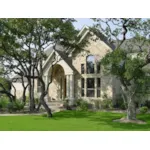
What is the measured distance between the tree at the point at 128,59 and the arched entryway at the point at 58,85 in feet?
28.6

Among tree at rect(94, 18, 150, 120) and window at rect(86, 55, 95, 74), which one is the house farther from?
tree at rect(94, 18, 150, 120)

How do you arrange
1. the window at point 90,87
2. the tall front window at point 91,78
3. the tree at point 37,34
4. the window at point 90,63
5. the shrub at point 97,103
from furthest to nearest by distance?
the window at point 90,63 < the window at point 90,87 < the tall front window at point 91,78 < the shrub at point 97,103 < the tree at point 37,34

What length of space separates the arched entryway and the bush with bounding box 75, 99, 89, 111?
9.52 ft

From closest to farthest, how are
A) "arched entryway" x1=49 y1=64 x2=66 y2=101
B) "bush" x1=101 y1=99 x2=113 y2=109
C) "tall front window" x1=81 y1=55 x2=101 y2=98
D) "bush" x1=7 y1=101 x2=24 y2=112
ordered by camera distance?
"bush" x1=7 y1=101 x2=24 y2=112 < "bush" x1=101 y1=99 x2=113 y2=109 < "tall front window" x1=81 y1=55 x2=101 y2=98 < "arched entryway" x1=49 y1=64 x2=66 y2=101

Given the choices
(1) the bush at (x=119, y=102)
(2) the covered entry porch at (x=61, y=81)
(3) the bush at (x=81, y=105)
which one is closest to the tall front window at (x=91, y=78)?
(3) the bush at (x=81, y=105)

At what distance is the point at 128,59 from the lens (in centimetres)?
1341

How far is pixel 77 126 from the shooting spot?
39.9 feet

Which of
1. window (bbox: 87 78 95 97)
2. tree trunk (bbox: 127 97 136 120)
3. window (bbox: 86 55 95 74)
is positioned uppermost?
window (bbox: 86 55 95 74)

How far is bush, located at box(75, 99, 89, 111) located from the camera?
19344 mm

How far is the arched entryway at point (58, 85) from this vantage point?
23645 millimetres

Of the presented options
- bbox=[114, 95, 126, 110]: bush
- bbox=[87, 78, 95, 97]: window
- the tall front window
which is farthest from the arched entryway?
bbox=[114, 95, 126, 110]: bush

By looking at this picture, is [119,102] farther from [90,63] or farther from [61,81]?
[61,81]

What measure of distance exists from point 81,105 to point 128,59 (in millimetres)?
7466

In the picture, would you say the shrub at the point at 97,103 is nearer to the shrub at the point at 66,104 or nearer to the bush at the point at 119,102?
the bush at the point at 119,102
